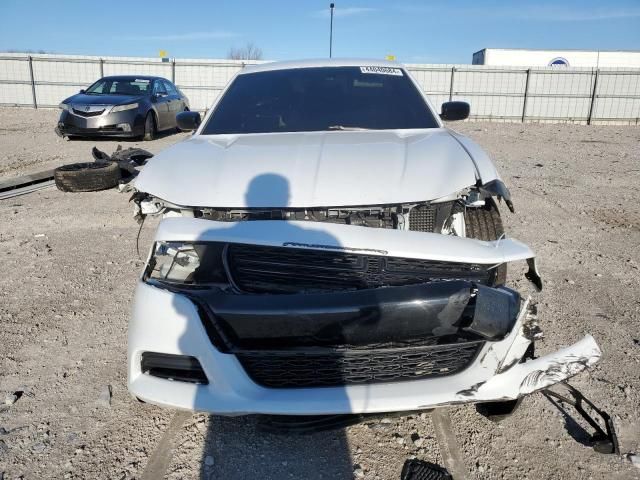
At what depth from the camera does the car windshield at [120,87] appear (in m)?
11.4

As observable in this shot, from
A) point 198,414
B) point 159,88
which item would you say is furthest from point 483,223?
point 159,88

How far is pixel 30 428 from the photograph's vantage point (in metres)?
2.29

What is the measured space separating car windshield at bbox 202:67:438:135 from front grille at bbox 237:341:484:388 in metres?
1.80

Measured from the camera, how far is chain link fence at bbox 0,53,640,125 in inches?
742

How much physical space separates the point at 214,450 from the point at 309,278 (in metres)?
0.91

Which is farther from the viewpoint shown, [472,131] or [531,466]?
[472,131]

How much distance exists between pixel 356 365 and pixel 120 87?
11.6 meters

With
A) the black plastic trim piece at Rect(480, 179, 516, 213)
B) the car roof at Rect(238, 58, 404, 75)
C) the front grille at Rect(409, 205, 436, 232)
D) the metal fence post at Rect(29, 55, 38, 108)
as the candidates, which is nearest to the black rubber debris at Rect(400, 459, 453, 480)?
the front grille at Rect(409, 205, 436, 232)

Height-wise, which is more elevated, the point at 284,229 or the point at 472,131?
the point at 284,229

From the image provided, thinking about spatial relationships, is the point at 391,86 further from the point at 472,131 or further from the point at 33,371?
the point at 472,131

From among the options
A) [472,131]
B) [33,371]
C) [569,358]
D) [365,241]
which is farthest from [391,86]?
[472,131]

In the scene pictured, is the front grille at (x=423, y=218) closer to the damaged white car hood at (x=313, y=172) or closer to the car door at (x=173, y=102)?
the damaged white car hood at (x=313, y=172)

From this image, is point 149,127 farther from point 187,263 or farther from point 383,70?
point 187,263

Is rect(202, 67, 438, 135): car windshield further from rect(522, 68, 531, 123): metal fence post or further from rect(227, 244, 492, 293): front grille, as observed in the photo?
rect(522, 68, 531, 123): metal fence post
